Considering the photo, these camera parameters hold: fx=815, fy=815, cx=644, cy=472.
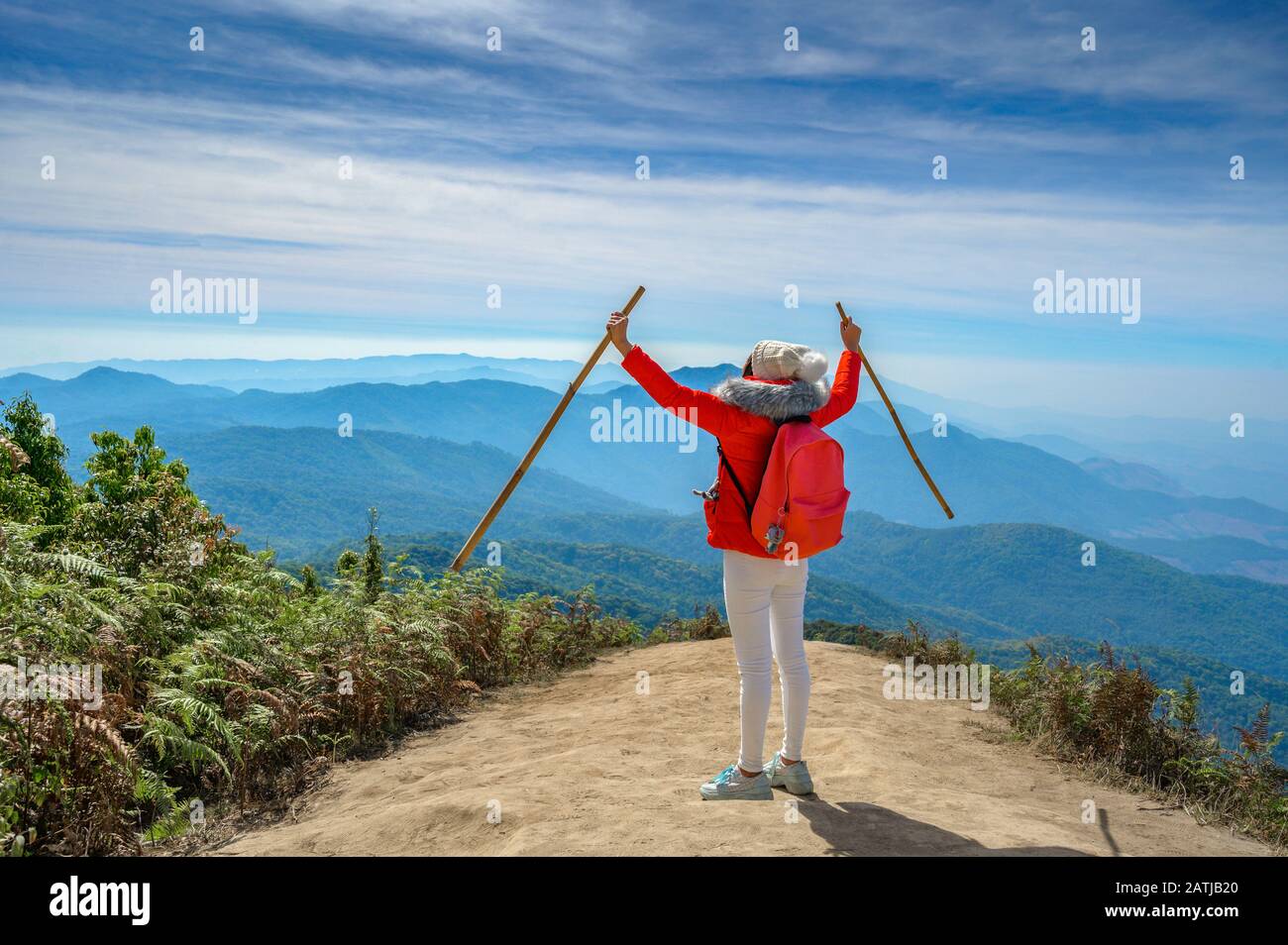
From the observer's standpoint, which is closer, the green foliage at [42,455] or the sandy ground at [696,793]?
the sandy ground at [696,793]

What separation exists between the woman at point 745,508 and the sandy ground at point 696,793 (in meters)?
0.62

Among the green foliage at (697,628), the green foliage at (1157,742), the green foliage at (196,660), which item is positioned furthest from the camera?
the green foliage at (697,628)

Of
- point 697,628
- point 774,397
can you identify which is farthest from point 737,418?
point 697,628

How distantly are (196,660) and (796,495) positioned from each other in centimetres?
538

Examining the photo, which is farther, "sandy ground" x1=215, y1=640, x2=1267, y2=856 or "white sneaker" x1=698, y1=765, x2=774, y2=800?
"white sneaker" x1=698, y1=765, x2=774, y2=800

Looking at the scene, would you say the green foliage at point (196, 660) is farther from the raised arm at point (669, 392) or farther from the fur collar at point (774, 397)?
the fur collar at point (774, 397)

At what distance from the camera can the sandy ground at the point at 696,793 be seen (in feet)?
15.4

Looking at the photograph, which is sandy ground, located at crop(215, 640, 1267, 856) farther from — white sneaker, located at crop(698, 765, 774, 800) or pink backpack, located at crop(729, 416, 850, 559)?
pink backpack, located at crop(729, 416, 850, 559)

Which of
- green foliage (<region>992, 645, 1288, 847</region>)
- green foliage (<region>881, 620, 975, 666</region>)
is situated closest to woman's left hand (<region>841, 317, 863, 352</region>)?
green foliage (<region>992, 645, 1288, 847</region>)

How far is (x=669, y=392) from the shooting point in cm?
470

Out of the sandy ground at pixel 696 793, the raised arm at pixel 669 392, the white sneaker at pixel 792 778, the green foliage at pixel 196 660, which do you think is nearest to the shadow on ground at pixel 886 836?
the sandy ground at pixel 696 793

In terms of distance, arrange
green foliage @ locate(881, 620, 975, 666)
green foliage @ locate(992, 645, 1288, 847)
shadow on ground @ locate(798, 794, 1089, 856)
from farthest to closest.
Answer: green foliage @ locate(881, 620, 975, 666), green foliage @ locate(992, 645, 1288, 847), shadow on ground @ locate(798, 794, 1089, 856)

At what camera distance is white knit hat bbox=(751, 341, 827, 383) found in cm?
500

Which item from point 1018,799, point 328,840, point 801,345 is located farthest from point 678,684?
point 801,345
